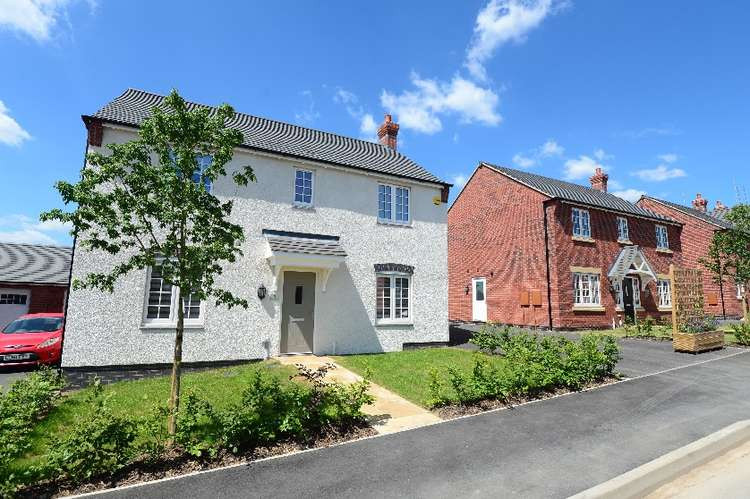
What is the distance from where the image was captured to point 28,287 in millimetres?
20391

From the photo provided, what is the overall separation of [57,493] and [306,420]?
3187 mm

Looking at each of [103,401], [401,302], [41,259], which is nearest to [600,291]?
[401,302]

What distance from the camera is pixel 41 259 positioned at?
23750 millimetres

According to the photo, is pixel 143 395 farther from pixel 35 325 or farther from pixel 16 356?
pixel 35 325

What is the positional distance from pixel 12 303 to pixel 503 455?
84.8 feet

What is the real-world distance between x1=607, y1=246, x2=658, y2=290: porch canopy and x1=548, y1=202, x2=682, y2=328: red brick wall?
0.33m

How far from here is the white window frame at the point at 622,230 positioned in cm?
2405

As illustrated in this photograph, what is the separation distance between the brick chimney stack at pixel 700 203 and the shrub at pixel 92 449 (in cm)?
4888

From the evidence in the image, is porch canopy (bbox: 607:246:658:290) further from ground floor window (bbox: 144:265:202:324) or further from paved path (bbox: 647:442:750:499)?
ground floor window (bbox: 144:265:202:324)

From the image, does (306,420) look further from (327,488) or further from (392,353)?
(392,353)

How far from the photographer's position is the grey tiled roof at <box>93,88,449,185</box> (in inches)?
485

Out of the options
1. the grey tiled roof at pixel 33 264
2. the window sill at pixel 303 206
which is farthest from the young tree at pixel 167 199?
the grey tiled roof at pixel 33 264

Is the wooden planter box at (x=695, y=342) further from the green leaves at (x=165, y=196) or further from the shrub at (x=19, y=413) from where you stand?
the shrub at (x=19, y=413)

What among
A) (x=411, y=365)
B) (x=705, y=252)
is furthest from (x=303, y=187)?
(x=705, y=252)
